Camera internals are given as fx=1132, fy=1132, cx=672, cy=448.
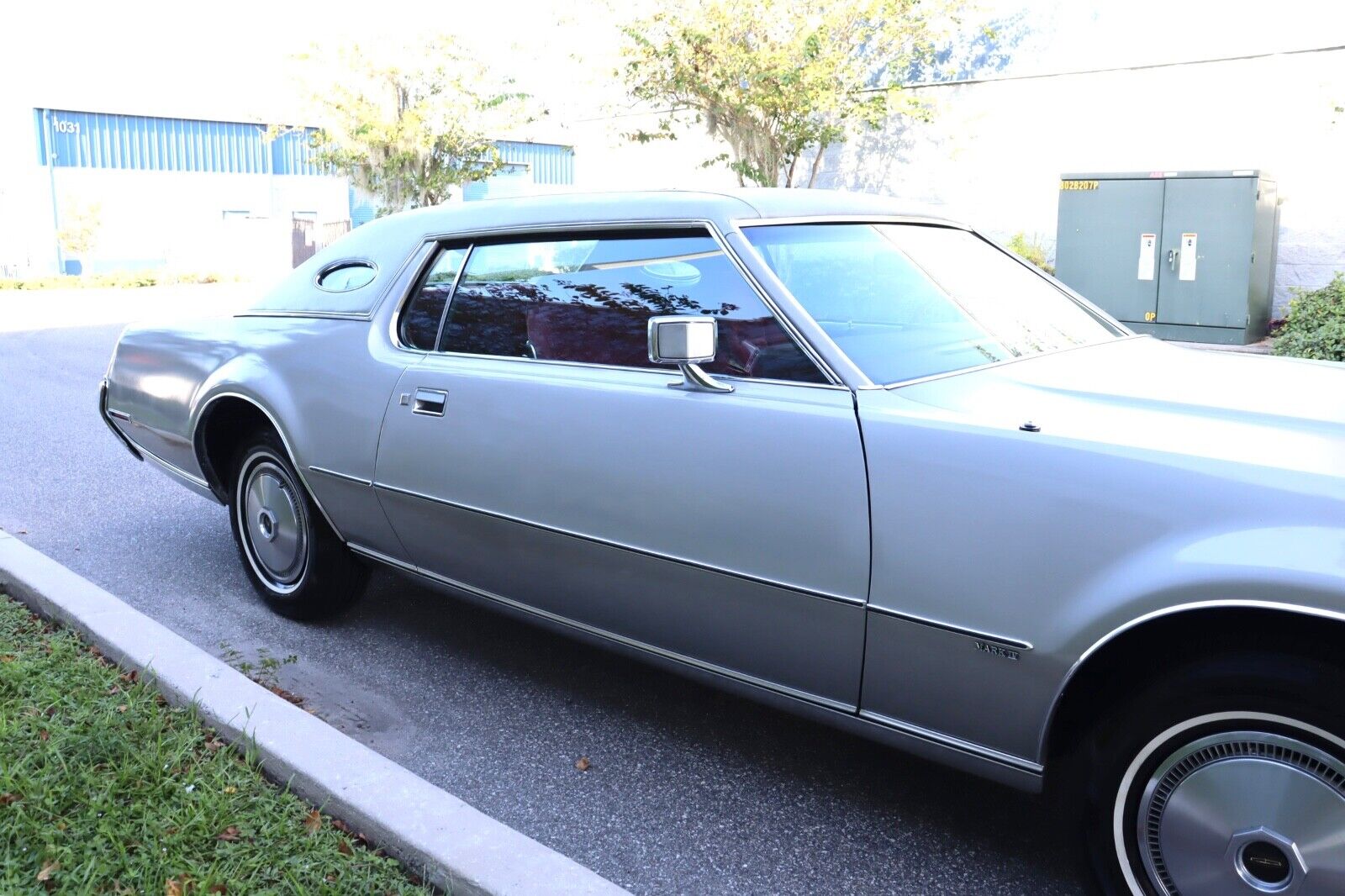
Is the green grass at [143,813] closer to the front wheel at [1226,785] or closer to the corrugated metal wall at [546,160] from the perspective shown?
the front wheel at [1226,785]

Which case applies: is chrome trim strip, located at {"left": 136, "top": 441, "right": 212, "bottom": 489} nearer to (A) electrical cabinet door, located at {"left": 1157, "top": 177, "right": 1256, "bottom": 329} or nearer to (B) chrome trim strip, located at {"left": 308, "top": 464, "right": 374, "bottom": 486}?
(B) chrome trim strip, located at {"left": 308, "top": 464, "right": 374, "bottom": 486}

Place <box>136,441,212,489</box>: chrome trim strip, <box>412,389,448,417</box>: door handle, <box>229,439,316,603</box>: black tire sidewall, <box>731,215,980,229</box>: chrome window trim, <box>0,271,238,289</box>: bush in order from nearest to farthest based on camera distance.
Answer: <box>731,215,980,229</box>: chrome window trim, <box>412,389,448,417</box>: door handle, <box>229,439,316,603</box>: black tire sidewall, <box>136,441,212,489</box>: chrome trim strip, <box>0,271,238,289</box>: bush

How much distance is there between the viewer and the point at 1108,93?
1529 centimetres

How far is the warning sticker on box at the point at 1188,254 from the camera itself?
1278 cm

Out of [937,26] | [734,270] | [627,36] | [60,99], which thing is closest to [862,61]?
[937,26]

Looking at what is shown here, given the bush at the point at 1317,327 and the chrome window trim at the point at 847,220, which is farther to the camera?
the bush at the point at 1317,327

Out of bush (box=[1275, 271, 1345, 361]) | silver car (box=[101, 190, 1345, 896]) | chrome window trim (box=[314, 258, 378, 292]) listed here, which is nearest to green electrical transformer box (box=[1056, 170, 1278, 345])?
bush (box=[1275, 271, 1345, 361])

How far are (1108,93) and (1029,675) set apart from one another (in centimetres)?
1492

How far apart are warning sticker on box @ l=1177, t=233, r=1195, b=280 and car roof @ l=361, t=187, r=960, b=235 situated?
10.4 m

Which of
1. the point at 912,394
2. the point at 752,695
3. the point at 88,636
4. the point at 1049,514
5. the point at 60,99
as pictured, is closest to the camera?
the point at 1049,514

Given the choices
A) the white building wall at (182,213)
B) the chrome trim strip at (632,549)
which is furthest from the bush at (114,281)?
the chrome trim strip at (632,549)

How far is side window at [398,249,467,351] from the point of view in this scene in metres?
3.76

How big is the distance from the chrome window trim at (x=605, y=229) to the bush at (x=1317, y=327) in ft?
25.2

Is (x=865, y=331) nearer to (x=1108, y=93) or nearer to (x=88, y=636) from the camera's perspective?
(x=88, y=636)
